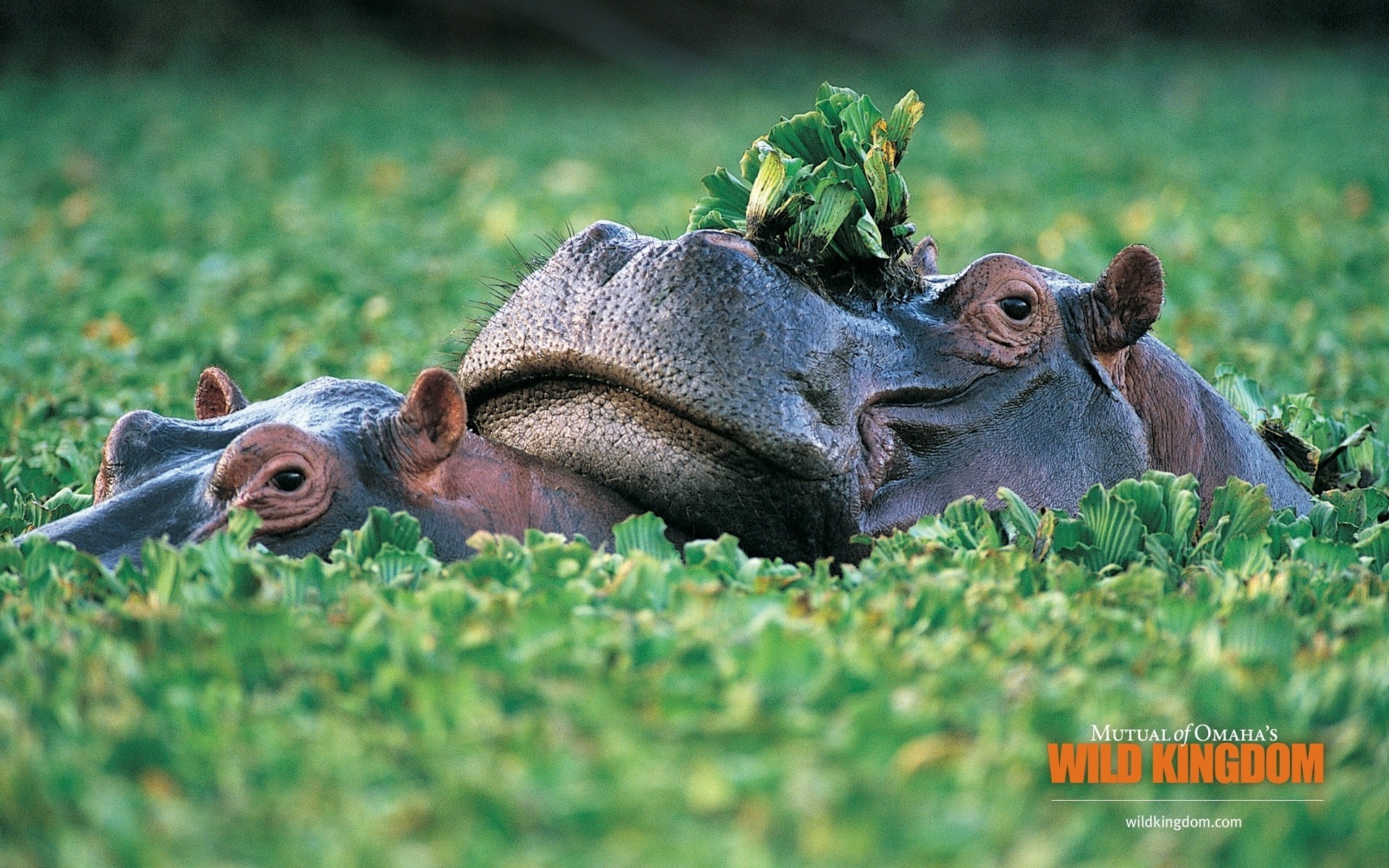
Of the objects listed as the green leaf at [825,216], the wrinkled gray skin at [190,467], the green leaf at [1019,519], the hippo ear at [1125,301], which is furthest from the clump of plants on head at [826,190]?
the wrinkled gray skin at [190,467]

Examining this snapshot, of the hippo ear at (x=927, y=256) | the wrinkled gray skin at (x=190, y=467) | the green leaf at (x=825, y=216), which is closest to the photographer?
the wrinkled gray skin at (x=190, y=467)

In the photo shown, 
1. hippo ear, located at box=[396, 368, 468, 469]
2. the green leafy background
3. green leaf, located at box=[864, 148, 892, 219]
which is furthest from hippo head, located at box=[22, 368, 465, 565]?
green leaf, located at box=[864, 148, 892, 219]

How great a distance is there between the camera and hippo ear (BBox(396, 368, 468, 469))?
9.37ft

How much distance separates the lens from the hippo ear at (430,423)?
9.37 ft

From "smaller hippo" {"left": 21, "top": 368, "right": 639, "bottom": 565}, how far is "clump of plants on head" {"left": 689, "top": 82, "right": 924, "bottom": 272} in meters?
0.58

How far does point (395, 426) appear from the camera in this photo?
9.42 ft

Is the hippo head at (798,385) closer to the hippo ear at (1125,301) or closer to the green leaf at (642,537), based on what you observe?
the hippo ear at (1125,301)

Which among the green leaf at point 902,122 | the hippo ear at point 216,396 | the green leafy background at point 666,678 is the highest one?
the green leaf at point 902,122

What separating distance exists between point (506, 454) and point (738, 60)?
805 inches

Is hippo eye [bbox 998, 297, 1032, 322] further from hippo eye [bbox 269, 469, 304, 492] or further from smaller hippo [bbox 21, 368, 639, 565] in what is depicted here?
hippo eye [bbox 269, 469, 304, 492]

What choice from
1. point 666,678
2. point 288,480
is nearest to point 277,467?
point 288,480

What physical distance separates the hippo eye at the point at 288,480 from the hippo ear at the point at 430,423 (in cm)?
18

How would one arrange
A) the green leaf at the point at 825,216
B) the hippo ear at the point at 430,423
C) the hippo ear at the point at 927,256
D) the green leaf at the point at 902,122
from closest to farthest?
the hippo ear at the point at 430,423, the green leaf at the point at 825,216, the green leaf at the point at 902,122, the hippo ear at the point at 927,256

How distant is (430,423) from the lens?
2.87 meters
